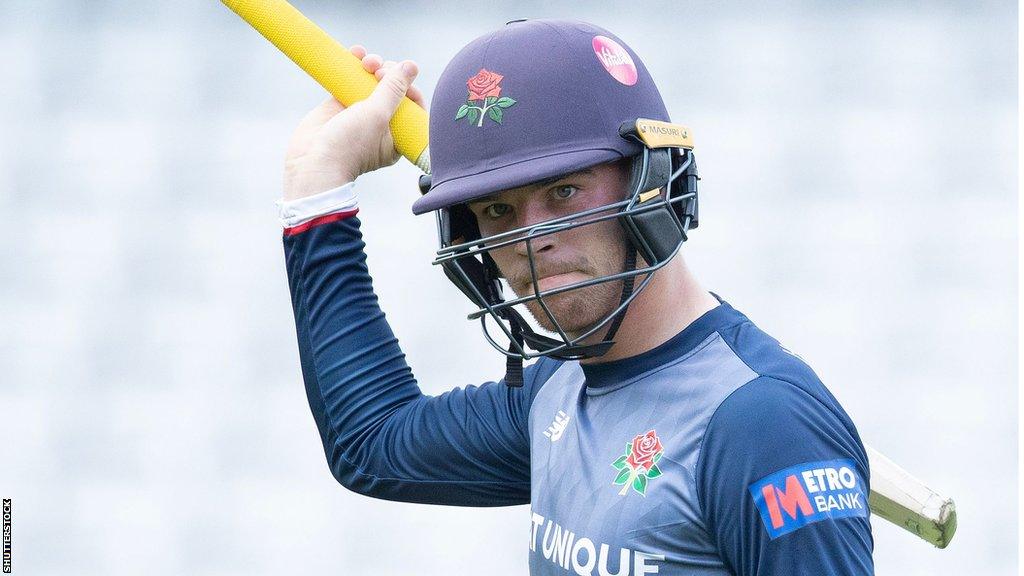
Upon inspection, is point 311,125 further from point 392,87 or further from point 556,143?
point 556,143

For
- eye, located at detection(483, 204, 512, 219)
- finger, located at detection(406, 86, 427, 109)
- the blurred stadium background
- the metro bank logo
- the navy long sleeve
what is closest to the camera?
the metro bank logo

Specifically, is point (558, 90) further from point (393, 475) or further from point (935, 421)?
point (935, 421)

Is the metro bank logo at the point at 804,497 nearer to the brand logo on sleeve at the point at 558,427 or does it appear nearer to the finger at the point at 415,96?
the brand logo on sleeve at the point at 558,427

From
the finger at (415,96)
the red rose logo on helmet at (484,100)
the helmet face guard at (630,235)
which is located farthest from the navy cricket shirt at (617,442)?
the red rose logo on helmet at (484,100)

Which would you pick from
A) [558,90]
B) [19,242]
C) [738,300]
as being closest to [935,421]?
[738,300]

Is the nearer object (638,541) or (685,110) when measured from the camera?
(638,541)

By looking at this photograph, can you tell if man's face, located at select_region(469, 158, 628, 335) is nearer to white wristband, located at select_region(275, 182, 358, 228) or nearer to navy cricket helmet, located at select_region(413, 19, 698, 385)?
navy cricket helmet, located at select_region(413, 19, 698, 385)

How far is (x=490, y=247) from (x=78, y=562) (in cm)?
247

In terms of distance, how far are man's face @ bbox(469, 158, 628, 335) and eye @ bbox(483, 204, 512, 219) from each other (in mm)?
22

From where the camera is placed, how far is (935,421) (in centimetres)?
342

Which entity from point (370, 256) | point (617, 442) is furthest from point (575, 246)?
point (370, 256)

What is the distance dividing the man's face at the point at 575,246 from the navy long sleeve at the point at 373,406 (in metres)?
0.40

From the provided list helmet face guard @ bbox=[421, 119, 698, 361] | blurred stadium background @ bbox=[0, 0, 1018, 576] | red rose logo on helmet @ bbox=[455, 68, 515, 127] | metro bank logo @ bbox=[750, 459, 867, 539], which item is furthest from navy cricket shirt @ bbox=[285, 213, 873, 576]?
blurred stadium background @ bbox=[0, 0, 1018, 576]

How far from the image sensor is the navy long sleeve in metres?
2.01
